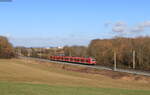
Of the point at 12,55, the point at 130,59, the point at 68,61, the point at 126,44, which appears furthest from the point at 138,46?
the point at 12,55

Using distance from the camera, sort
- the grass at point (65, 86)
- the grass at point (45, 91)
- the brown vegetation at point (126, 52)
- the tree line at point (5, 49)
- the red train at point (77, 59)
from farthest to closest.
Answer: the tree line at point (5, 49), the red train at point (77, 59), the brown vegetation at point (126, 52), the grass at point (65, 86), the grass at point (45, 91)

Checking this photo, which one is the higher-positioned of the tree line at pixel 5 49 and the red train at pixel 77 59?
the tree line at pixel 5 49

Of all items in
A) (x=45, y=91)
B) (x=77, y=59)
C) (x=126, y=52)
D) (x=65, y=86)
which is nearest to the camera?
(x=45, y=91)

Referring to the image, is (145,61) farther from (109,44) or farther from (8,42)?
(8,42)

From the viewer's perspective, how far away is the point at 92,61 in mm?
72625

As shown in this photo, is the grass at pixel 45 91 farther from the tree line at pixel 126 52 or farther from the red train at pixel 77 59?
the red train at pixel 77 59

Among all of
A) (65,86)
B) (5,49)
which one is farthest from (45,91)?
(5,49)

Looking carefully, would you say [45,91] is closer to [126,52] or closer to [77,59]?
[126,52]

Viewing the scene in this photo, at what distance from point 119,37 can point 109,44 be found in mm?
6066

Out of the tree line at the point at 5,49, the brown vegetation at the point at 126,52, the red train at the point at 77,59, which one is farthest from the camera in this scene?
the tree line at the point at 5,49

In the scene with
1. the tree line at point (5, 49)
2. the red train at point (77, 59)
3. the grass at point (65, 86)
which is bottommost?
the grass at point (65, 86)

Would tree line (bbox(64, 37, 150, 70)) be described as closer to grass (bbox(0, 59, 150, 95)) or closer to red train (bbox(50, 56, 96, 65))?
red train (bbox(50, 56, 96, 65))

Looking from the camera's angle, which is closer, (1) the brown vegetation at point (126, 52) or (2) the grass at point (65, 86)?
(2) the grass at point (65, 86)

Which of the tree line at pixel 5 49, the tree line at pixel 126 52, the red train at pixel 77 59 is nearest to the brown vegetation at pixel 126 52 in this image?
the tree line at pixel 126 52
